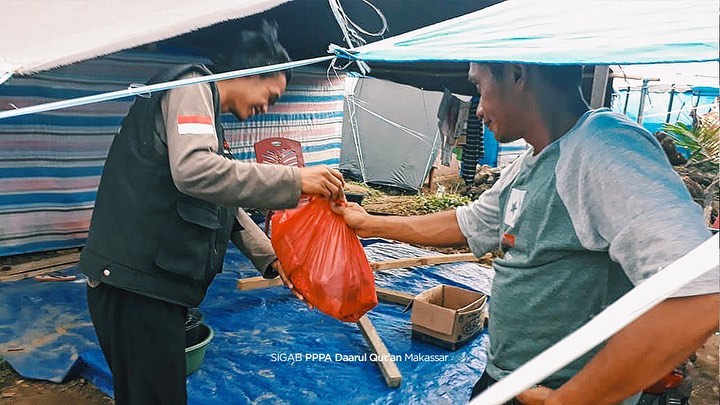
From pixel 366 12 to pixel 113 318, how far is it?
3078 millimetres

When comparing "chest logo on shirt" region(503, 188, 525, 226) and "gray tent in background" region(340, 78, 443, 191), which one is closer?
"chest logo on shirt" region(503, 188, 525, 226)

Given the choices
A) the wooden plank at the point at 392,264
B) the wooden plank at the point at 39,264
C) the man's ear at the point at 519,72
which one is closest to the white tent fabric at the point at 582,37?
the man's ear at the point at 519,72

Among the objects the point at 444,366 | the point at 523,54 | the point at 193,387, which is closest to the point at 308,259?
the point at 523,54

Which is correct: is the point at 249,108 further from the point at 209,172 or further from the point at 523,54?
the point at 523,54

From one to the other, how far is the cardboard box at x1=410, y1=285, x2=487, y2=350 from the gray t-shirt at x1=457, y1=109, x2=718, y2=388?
1763 mm

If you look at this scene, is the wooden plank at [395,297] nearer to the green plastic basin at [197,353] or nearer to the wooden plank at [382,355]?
the wooden plank at [382,355]

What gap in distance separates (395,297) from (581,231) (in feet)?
9.35

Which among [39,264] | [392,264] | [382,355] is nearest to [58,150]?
[39,264]

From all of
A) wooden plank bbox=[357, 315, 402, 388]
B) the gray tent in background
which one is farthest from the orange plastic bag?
the gray tent in background

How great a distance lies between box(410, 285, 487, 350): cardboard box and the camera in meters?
3.21

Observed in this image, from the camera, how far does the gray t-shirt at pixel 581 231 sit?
3.06 ft

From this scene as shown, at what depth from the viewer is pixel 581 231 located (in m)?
1.11

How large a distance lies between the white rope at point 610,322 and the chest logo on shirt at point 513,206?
708 millimetres

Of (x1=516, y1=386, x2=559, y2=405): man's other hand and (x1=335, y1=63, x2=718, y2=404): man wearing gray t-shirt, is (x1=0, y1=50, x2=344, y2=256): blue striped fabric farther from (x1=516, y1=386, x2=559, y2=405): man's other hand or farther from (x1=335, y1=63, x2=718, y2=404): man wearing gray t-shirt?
(x1=516, y1=386, x2=559, y2=405): man's other hand
